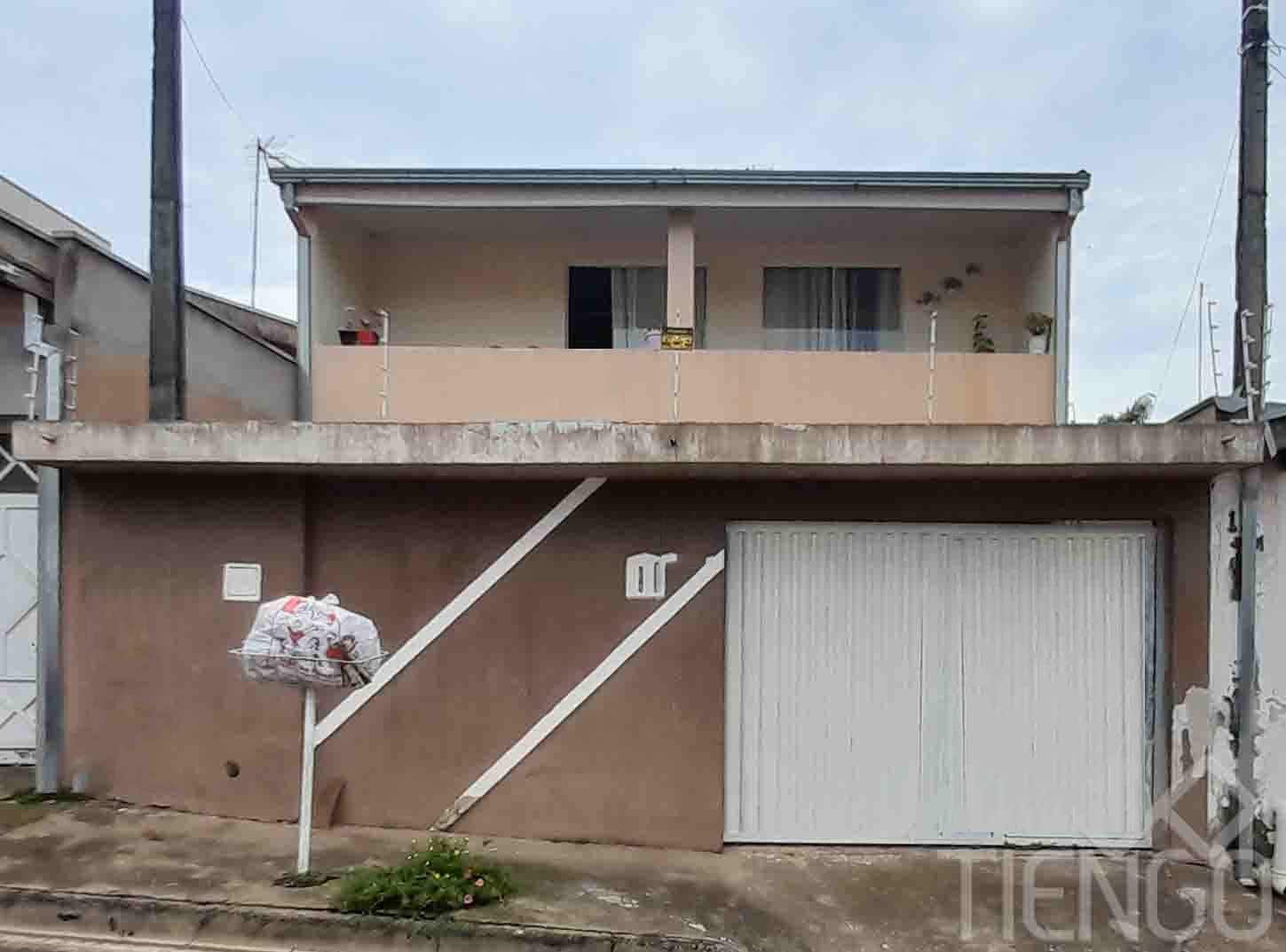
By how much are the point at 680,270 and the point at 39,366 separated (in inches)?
200

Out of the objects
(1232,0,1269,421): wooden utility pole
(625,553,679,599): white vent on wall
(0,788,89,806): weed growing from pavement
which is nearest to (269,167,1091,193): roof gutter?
(1232,0,1269,421): wooden utility pole

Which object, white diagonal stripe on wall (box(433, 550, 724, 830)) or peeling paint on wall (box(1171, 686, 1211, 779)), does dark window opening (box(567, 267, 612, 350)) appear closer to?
white diagonal stripe on wall (box(433, 550, 724, 830))

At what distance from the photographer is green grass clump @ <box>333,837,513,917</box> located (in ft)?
13.8

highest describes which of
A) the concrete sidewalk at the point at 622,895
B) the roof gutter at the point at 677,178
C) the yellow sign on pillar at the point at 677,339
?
the roof gutter at the point at 677,178

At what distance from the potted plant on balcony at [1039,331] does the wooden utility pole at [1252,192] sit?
2.31m

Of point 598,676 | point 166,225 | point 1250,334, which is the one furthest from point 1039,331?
point 166,225

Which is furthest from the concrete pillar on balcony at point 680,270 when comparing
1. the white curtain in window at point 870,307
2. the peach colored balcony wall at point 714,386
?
the white curtain in window at point 870,307

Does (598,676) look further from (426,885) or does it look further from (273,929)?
(273,929)

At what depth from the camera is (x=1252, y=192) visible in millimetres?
5359

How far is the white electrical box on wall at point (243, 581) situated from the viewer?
17.8 feet

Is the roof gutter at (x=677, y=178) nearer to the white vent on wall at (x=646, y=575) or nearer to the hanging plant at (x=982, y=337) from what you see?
the hanging plant at (x=982, y=337)

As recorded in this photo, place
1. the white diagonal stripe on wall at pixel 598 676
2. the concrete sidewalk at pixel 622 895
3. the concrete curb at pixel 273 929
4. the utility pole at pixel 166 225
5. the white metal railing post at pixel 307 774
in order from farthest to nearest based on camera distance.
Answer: the utility pole at pixel 166 225 → the white diagonal stripe on wall at pixel 598 676 → the white metal railing post at pixel 307 774 → the concrete sidewalk at pixel 622 895 → the concrete curb at pixel 273 929

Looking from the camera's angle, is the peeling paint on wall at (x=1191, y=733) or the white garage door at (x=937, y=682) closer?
the peeling paint on wall at (x=1191, y=733)

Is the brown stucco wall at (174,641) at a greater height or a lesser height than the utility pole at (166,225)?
lesser
